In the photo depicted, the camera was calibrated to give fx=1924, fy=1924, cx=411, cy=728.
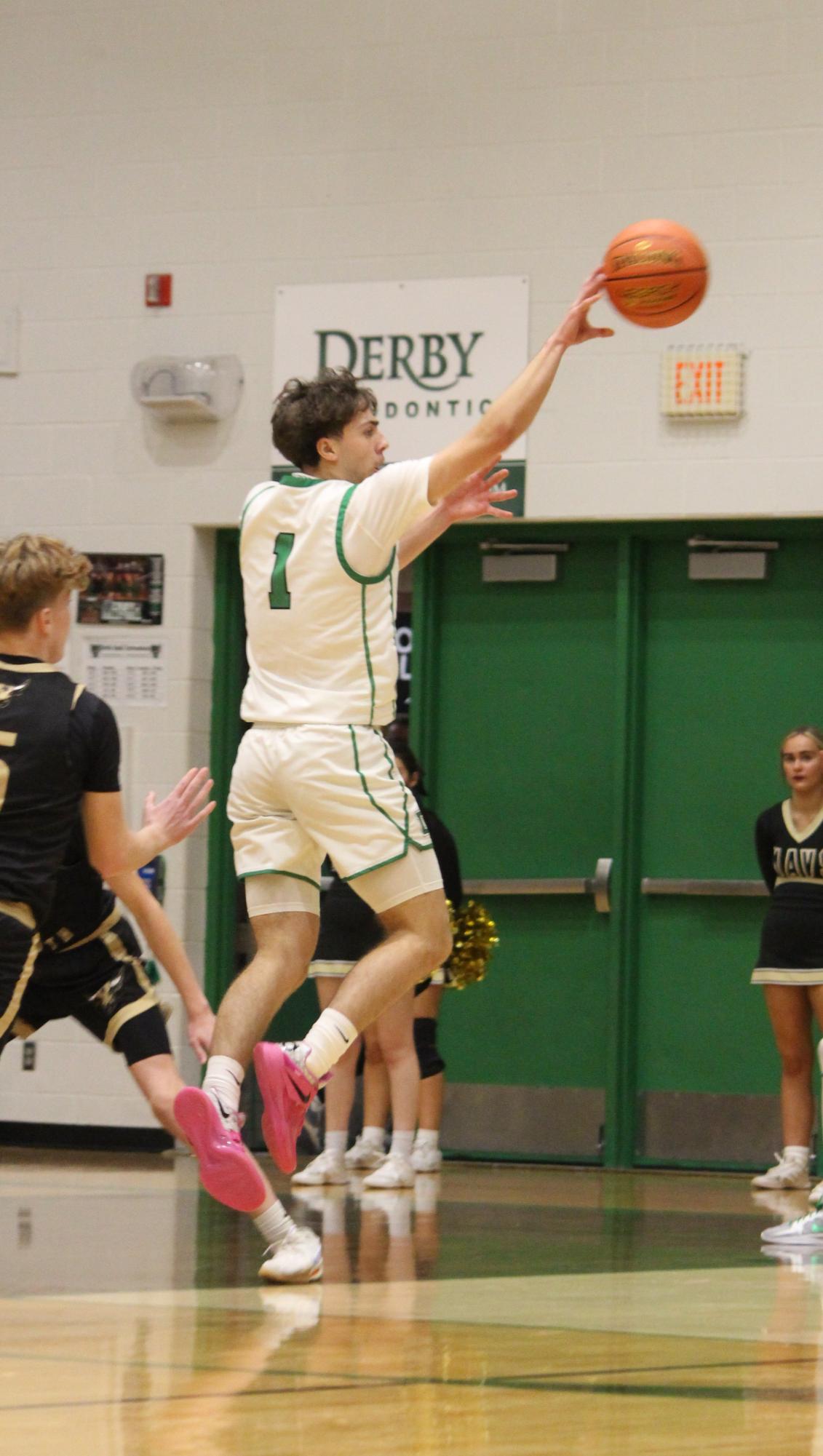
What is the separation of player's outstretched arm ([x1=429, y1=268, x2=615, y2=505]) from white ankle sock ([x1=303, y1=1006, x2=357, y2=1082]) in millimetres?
1142

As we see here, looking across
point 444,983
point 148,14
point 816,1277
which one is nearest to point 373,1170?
point 444,983

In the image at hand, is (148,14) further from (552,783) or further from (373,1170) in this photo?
(373,1170)

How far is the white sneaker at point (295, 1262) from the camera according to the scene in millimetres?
3943

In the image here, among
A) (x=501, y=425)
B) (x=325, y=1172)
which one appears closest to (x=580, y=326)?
(x=501, y=425)

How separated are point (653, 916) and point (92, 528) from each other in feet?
10.0

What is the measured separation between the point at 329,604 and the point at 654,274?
4.51 ft

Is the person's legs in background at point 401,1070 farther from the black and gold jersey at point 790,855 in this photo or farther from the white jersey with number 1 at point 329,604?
the white jersey with number 1 at point 329,604

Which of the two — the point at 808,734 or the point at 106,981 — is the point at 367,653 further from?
the point at 808,734

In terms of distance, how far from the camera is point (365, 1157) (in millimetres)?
7355

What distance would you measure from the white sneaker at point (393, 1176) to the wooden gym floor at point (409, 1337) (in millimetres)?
708

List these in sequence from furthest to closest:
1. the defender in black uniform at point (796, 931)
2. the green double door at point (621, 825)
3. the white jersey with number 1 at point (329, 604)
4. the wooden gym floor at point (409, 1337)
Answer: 1. the green double door at point (621, 825)
2. the defender in black uniform at point (796, 931)
3. the white jersey with number 1 at point (329, 604)
4. the wooden gym floor at point (409, 1337)

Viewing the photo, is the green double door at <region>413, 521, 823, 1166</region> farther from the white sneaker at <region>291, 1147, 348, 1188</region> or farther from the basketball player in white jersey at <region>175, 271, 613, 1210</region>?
the basketball player in white jersey at <region>175, 271, 613, 1210</region>

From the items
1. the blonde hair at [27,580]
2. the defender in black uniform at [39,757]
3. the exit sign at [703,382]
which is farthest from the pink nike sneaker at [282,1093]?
the exit sign at [703,382]

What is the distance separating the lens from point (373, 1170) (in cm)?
730
